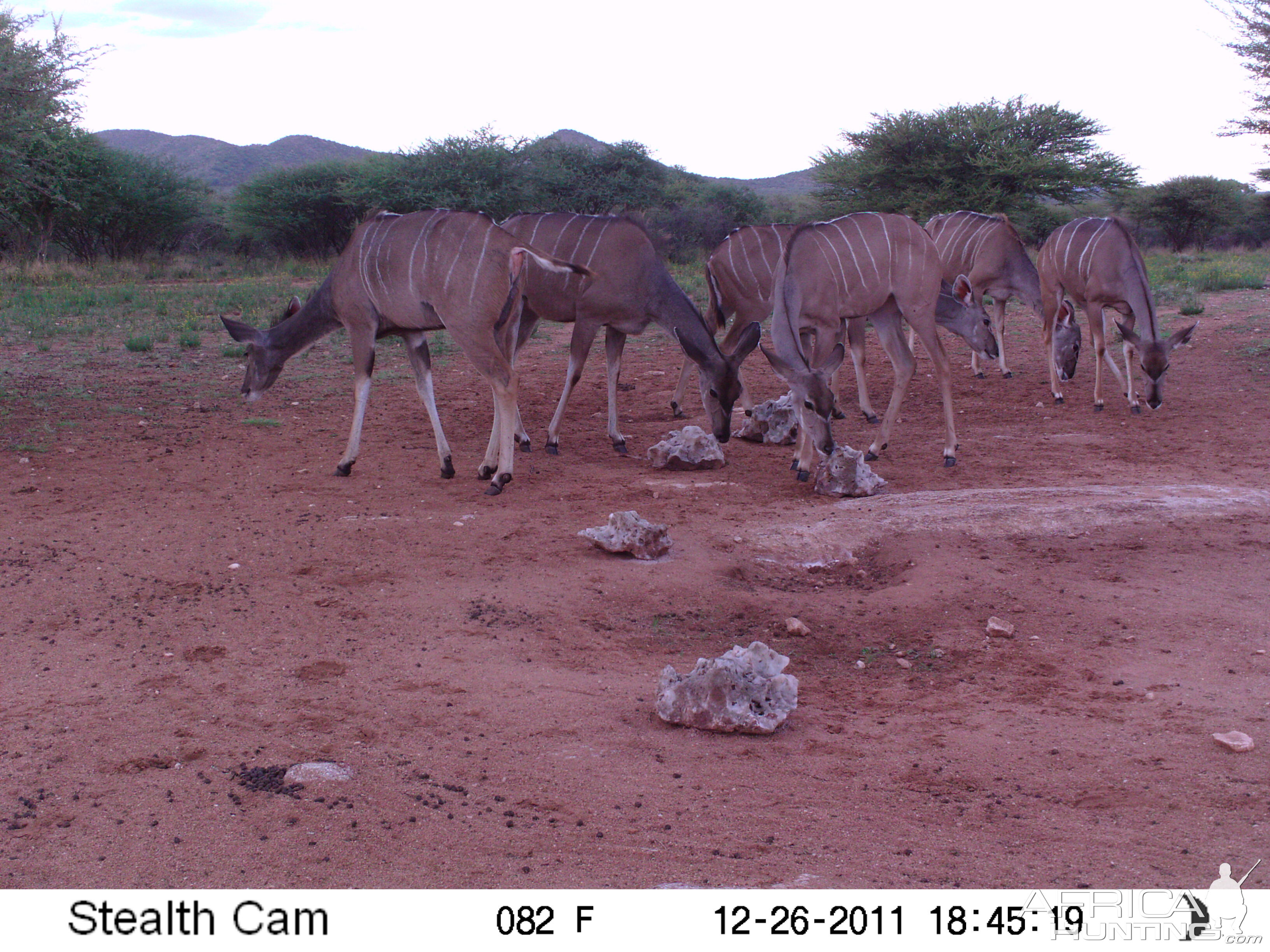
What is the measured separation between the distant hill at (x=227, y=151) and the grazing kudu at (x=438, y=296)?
244 ft

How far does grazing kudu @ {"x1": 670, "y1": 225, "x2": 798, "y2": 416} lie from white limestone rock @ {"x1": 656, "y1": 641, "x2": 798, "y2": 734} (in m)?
5.87

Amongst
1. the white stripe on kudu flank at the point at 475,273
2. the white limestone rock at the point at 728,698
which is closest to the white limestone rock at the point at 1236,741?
the white limestone rock at the point at 728,698

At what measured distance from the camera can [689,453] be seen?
8234 millimetres

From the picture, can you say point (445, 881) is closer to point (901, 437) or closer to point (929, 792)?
point (929, 792)

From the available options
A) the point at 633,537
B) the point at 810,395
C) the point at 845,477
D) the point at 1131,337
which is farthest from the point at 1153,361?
the point at 633,537

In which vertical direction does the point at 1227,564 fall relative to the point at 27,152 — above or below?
below

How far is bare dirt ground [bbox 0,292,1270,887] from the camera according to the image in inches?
124

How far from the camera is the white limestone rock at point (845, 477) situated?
740 centimetres

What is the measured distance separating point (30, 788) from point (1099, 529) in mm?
5691

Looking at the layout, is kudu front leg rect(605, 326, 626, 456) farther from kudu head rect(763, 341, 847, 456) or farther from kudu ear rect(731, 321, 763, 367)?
kudu head rect(763, 341, 847, 456)

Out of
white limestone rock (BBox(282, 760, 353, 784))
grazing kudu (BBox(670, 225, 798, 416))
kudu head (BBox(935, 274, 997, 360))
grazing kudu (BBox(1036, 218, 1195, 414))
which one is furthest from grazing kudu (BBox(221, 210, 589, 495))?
grazing kudu (BBox(1036, 218, 1195, 414))

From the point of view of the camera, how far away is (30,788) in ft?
11.3
